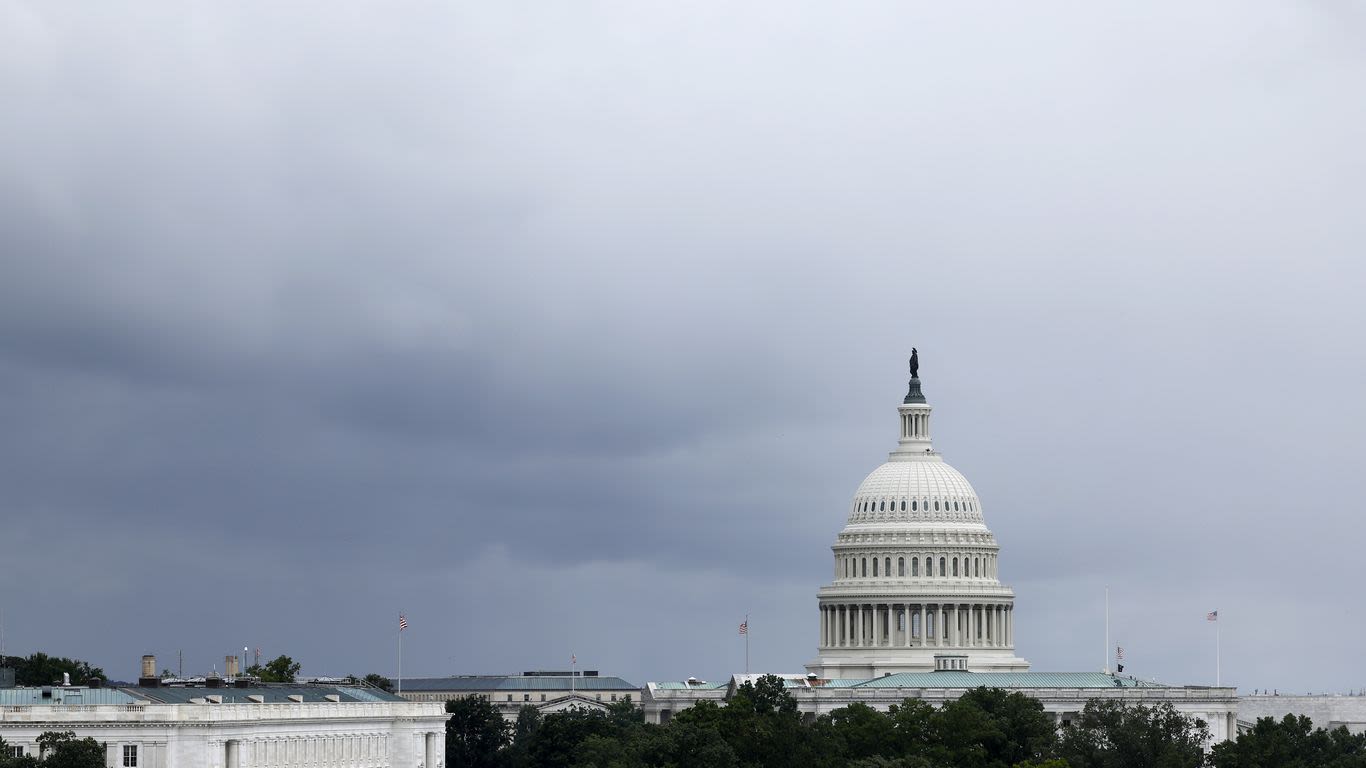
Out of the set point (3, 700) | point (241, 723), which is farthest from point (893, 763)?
point (3, 700)

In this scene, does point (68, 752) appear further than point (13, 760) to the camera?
Yes

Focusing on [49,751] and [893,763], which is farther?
[893,763]

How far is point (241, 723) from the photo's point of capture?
193375mm

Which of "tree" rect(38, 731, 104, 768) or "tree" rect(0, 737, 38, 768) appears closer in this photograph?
"tree" rect(0, 737, 38, 768)

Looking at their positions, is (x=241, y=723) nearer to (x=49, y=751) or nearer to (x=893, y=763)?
(x=49, y=751)

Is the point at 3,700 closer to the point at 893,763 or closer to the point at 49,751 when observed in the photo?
the point at 49,751

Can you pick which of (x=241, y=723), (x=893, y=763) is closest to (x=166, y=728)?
(x=241, y=723)

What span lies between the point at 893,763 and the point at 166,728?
44116 mm

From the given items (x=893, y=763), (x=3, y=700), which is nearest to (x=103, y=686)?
(x=3, y=700)

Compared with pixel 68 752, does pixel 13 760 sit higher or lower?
lower

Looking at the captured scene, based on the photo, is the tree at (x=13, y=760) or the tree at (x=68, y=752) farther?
the tree at (x=68, y=752)

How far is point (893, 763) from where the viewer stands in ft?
638

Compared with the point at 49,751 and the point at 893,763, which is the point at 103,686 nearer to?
the point at 49,751

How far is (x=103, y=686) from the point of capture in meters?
200
